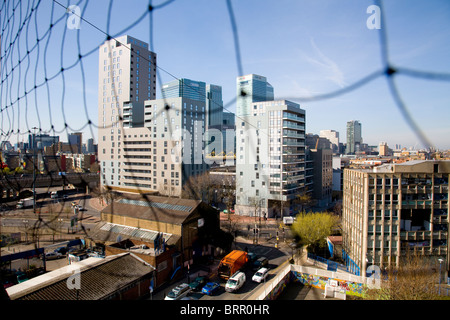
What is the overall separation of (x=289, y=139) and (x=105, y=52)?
30.5 ft

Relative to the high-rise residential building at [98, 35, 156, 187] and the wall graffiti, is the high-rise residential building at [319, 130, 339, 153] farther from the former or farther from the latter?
the wall graffiti

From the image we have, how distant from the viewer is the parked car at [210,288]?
3.86m

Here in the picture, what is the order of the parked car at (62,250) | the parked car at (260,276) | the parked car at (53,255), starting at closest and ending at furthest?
the parked car at (260,276) < the parked car at (53,255) < the parked car at (62,250)

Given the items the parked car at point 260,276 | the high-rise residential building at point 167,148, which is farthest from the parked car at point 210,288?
the high-rise residential building at point 167,148

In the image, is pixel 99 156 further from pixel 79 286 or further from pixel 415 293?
pixel 415 293

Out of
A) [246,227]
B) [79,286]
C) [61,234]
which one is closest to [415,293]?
[79,286]

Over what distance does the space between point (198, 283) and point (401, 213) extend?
3.44 metres

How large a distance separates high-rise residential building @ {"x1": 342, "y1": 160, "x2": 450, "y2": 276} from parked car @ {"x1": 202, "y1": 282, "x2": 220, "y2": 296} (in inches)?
91.9

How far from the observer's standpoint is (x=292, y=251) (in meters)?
6.10

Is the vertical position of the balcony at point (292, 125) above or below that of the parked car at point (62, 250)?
above

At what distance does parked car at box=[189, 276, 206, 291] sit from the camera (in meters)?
3.97

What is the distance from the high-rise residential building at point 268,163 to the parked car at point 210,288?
4848mm

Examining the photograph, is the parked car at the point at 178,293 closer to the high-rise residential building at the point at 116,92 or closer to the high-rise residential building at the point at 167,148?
the high-rise residential building at the point at 167,148

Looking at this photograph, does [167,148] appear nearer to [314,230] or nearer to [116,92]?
[116,92]
